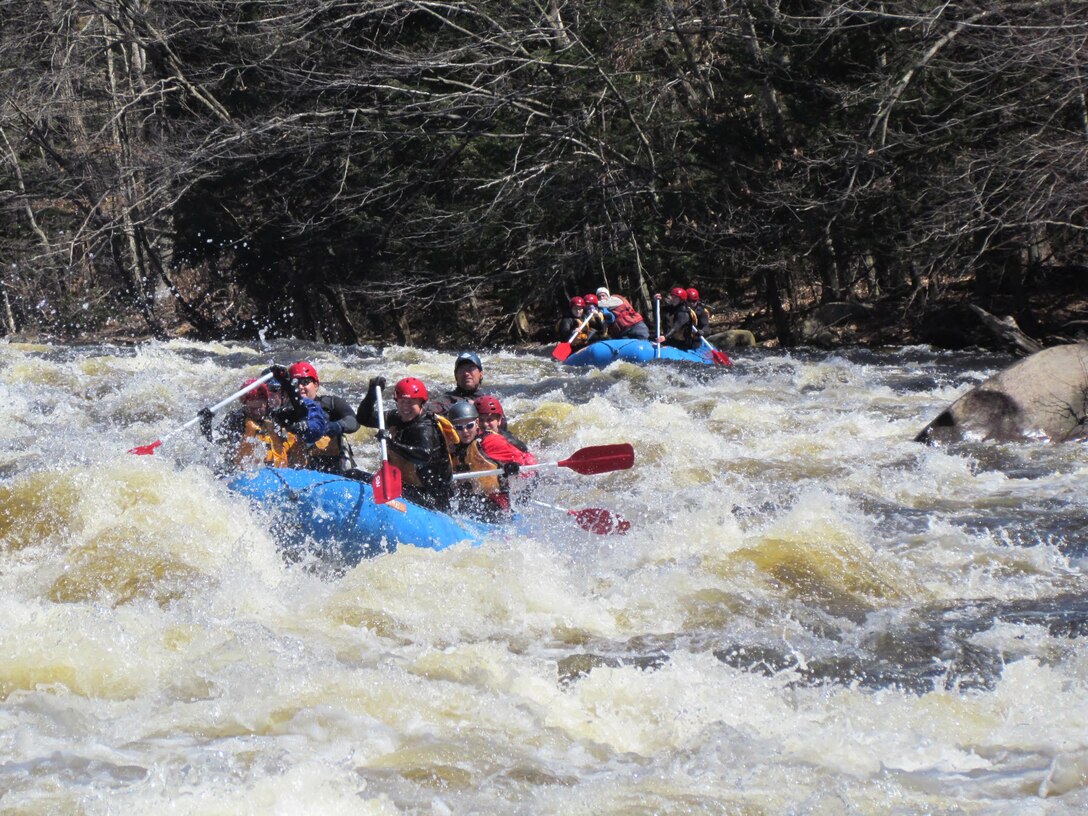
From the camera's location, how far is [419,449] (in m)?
7.03

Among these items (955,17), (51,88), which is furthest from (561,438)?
(51,88)

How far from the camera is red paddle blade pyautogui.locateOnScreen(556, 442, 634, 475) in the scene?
7.67 metres

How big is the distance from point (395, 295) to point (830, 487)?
1209 centimetres

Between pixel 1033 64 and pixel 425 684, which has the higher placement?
pixel 1033 64

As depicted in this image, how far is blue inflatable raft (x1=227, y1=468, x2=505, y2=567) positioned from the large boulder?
4.95 m

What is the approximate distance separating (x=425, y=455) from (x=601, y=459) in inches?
48.8

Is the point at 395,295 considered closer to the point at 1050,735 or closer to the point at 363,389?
the point at 363,389

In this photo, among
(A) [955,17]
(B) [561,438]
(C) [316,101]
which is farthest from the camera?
(C) [316,101]

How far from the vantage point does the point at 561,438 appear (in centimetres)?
1096

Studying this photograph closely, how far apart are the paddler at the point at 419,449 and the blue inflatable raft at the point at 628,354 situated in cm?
807

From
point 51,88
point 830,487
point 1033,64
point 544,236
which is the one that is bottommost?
point 830,487

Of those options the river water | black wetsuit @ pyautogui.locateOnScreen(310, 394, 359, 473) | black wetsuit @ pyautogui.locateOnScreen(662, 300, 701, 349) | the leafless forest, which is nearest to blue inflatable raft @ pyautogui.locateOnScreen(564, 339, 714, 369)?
black wetsuit @ pyautogui.locateOnScreen(662, 300, 701, 349)

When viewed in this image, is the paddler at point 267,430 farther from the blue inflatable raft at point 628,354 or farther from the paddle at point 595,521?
the blue inflatable raft at point 628,354

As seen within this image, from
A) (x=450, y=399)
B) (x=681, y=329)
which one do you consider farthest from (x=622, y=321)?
(x=450, y=399)
